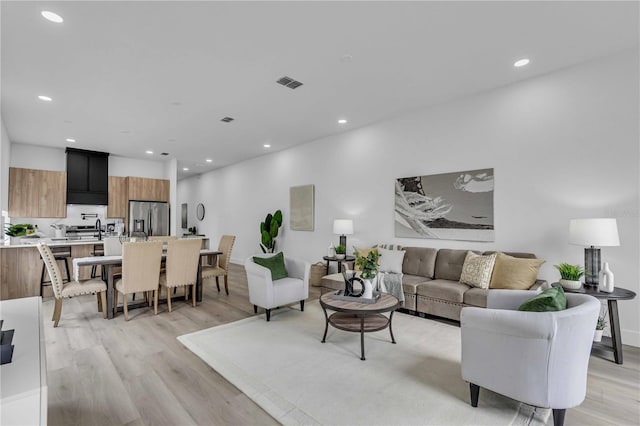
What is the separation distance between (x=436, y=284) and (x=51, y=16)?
15.5 ft

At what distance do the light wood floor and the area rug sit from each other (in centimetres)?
19

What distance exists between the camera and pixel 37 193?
257 inches

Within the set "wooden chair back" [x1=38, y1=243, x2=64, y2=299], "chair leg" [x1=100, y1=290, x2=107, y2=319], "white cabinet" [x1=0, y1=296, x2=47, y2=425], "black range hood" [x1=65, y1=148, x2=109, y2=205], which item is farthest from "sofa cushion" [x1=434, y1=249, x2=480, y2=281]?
"black range hood" [x1=65, y1=148, x2=109, y2=205]

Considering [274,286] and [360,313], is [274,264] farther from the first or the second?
[360,313]

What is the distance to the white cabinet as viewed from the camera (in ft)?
3.21

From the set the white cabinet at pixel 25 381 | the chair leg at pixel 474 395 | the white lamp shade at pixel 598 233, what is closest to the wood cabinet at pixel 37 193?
the white cabinet at pixel 25 381

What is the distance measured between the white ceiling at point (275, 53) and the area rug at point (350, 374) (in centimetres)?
301

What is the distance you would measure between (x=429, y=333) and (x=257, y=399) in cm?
212

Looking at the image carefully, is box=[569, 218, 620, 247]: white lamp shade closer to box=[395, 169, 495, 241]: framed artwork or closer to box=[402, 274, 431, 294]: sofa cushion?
box=[395, 169, 495, 241]: framed artwork

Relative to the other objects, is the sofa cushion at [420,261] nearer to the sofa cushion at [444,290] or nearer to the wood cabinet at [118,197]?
the sofa cushion at [444,290]

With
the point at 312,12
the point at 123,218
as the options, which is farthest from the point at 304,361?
the point at 123,218

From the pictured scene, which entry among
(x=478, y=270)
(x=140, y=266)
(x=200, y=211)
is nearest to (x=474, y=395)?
(x=478, y=270)

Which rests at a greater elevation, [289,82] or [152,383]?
[289,82]

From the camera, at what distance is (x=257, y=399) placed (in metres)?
2.25
